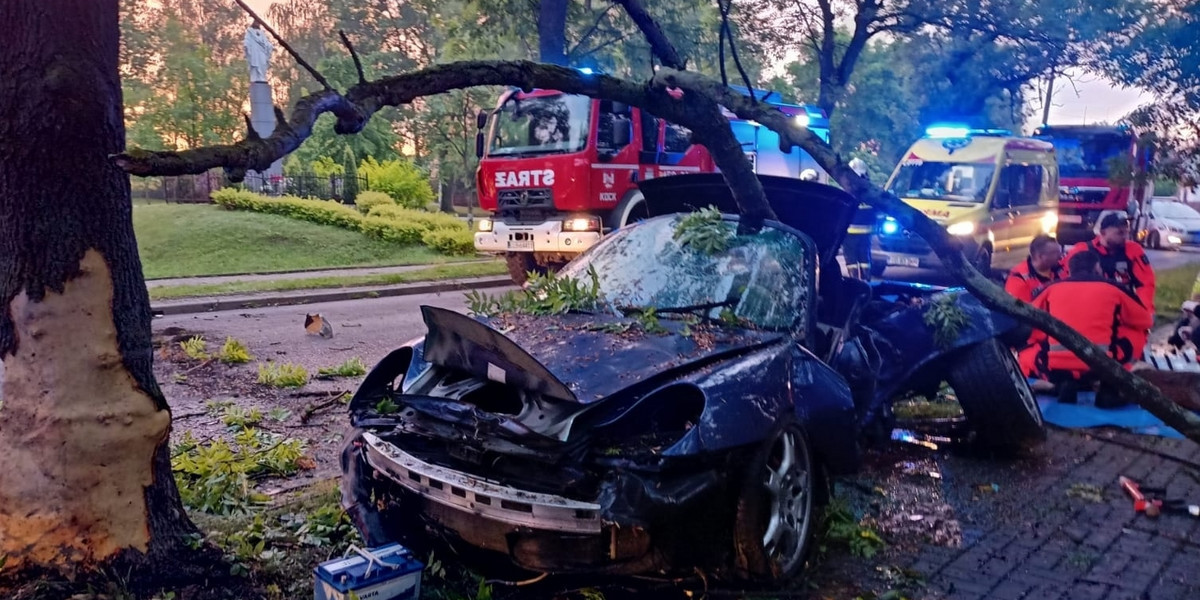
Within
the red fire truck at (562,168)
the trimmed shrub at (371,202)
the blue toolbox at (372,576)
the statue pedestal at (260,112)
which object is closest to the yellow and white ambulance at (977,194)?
the red fire truck at (562,168)

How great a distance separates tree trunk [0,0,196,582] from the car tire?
4.74 meters

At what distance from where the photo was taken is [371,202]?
2336cm

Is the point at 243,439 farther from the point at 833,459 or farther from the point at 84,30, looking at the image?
the point at 833,459

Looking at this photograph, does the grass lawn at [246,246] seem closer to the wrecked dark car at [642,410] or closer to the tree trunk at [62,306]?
the wrecked dark car at [642,410]

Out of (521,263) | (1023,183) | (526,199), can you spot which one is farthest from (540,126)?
(1023,183)

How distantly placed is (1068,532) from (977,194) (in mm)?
10748

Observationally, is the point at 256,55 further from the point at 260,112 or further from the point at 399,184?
the point at 399,184

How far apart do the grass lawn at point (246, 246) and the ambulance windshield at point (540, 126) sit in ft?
16.8

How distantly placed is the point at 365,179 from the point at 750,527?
25718mm

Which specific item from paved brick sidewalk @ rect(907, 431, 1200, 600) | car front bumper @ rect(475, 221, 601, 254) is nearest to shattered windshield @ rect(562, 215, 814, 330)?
paved brick sidewalk @ rect(907, 431, 1200, 600)

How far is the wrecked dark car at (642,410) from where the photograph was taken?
3.23m

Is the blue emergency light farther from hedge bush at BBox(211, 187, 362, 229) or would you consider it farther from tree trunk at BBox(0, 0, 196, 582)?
tree trunk at BBox(0, 0, 196, 582)

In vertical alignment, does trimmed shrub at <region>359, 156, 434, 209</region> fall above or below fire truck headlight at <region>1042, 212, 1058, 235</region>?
above

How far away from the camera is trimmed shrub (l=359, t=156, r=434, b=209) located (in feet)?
86.5
